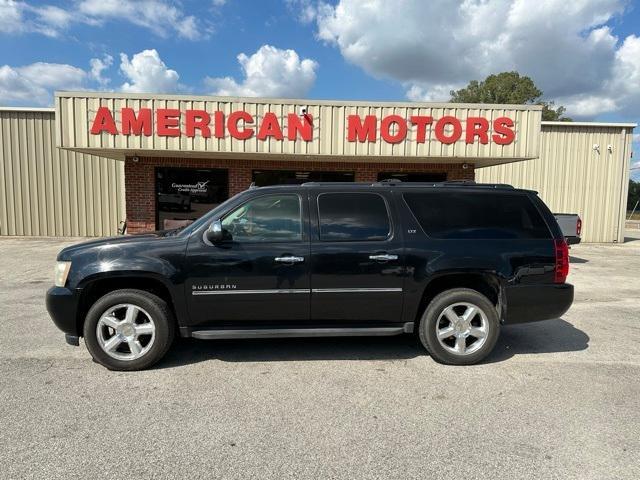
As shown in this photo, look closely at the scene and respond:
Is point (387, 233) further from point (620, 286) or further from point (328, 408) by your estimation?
point (620, 286)

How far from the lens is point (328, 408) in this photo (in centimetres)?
343

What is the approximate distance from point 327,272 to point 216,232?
3.54 feet

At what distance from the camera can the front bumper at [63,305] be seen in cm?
406

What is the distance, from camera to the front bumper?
4.06 meters

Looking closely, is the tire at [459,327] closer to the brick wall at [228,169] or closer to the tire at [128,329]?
the tire at [128,329]

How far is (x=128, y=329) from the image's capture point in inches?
162

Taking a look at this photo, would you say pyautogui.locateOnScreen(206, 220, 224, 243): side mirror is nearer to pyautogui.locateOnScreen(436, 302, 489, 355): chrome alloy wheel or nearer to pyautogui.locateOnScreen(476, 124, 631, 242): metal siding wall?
pyautogui.locateOnScreen(436, 302, 489, 355): chrome alloy wheel

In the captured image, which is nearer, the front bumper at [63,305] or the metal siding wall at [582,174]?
the front bumper at [63,305]

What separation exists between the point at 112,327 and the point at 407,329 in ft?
9.16

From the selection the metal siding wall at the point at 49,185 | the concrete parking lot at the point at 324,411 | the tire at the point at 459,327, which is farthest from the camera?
the metal siding wall at the point at 49,185

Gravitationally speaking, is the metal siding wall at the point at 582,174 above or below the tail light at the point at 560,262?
above

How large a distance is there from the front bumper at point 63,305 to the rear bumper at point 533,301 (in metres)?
4.10

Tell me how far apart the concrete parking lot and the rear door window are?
125cm

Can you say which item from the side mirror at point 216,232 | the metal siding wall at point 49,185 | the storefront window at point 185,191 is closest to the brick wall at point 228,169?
the storefront window at point 185,191
